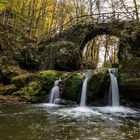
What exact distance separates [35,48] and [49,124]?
1359 centimetres

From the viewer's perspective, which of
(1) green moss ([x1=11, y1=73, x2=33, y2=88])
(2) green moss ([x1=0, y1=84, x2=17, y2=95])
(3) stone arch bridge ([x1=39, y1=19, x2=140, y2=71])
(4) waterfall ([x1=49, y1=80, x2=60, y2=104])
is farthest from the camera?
(1) green moss ([x1=11, y1=73, x2=33, y2=88])

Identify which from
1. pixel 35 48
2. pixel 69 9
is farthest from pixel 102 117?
pixel 69 9

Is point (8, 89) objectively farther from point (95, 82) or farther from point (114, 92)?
point (114, 92)

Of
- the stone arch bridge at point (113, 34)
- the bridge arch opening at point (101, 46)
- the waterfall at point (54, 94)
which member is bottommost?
the waterfall at point (54, 94)

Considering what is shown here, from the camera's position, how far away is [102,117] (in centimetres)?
1062

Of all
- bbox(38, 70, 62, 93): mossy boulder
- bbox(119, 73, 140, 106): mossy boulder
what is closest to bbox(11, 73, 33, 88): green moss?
bbox(38, 70, 62, 93): mossy boulder

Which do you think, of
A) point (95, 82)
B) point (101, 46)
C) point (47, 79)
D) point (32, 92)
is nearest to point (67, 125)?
point (95, 82)

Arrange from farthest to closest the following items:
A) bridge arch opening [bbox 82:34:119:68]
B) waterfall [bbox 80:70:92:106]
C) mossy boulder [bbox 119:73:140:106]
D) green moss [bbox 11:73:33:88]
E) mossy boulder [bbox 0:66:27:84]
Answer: bridge arch opening [bbox 82:34:119:68], mossy boulder [bbox 0:66:27:84], green moss [bbox 11:73:33:88], waterfall [bbox 80:70:92:106], mossy boulder [bbox 119:73:140:106]

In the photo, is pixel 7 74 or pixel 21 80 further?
pixel 7 74

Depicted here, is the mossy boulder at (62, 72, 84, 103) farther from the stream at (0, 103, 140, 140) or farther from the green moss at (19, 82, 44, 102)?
the stream at (0, 103, 140, 140)

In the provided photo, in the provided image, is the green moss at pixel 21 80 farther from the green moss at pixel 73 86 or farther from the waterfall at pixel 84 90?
the waterfall at pixel 84 90

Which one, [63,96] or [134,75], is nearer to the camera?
[134,75]

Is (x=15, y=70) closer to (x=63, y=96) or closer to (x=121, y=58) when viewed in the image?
(x=63, y=96)

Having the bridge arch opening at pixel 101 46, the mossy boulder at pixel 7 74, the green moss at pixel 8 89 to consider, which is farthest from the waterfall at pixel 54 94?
the bridge arch opening at pixel 101 46
